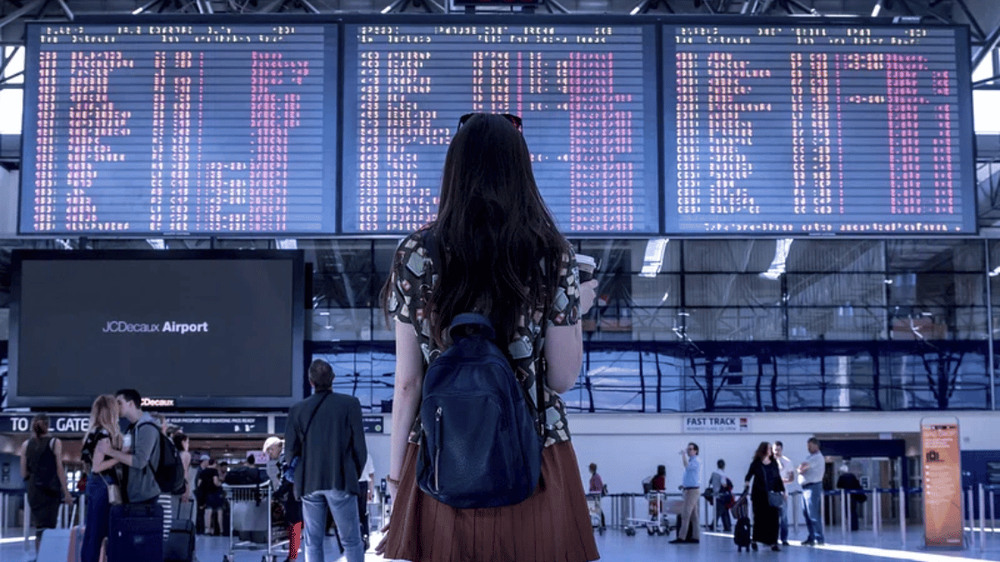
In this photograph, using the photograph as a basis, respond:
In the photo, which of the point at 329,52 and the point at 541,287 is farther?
the point at 329,52

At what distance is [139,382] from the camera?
14.6m

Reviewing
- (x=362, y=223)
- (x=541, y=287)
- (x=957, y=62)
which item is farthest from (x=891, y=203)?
(x=541, y=287)

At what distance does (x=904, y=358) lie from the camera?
2995cm

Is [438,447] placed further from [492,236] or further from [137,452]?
[137,452]

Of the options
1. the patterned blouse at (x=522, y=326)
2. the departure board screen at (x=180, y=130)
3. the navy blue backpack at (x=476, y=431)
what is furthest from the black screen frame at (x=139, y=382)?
the navy blue backpack at (x=476, y=431)

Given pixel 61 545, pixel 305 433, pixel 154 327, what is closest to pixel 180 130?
pixel 154 327

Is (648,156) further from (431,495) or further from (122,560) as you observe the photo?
(431,495)

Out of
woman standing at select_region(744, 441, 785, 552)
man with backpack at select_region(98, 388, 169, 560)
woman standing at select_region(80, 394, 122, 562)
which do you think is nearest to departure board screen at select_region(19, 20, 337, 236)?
woman standing at select_region(80, 394, 122, 562)

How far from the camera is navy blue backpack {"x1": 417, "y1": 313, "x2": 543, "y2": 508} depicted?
2.27 metres

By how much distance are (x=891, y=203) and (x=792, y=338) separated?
1861 centimetres

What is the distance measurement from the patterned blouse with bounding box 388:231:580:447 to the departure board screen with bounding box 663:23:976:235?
933 cm

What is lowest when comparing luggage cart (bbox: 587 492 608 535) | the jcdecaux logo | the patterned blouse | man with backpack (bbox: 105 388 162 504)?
luggage cart (bbox: 587 492 608 535)

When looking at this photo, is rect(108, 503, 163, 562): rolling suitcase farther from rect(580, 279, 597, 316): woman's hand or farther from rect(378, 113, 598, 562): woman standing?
rect(580, 279, 597, 316): woman's hand

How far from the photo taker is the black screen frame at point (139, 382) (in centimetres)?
1441
